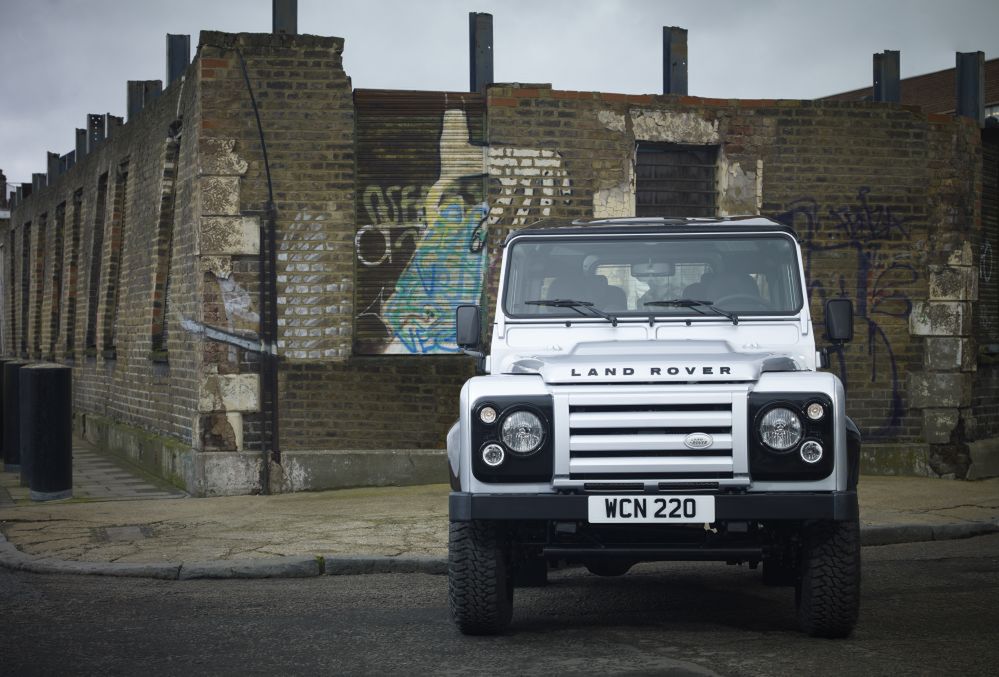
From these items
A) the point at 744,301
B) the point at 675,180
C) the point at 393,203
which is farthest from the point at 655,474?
the point at 675,180

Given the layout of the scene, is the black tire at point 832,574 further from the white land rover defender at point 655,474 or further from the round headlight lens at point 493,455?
the round headlight lens at point 493,455

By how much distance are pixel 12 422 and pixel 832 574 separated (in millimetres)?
12184

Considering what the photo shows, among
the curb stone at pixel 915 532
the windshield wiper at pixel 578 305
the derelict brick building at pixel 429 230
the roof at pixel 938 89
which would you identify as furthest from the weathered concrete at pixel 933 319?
the roof at pixel 938 89

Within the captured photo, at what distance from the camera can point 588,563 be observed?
606 centimetres

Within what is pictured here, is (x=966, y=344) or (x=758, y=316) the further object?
(x=966, y=344)

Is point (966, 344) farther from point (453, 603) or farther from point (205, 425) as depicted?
point (453, 603)

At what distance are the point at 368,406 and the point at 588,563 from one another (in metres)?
6.95

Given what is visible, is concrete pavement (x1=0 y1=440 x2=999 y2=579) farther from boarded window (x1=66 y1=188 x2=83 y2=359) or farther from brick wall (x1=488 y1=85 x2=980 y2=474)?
boarded window (x1=66 y1=188 x2=83 y2=359)

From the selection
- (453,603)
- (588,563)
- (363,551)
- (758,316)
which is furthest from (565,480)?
(363,551)

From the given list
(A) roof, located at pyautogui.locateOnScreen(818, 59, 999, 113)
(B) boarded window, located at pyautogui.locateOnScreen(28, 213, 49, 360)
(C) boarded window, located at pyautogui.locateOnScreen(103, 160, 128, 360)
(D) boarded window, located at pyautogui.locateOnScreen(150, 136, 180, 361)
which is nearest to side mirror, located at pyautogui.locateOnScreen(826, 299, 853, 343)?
(D) boarded window, located at pyautogui.locateOnScreen(150, 136, 180, 361)

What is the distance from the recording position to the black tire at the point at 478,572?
605 cm

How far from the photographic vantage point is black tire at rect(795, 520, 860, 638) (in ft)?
19.3

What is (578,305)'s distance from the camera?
7.12 m

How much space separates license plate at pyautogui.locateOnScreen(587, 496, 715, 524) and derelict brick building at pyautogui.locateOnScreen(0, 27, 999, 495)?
703 cm
